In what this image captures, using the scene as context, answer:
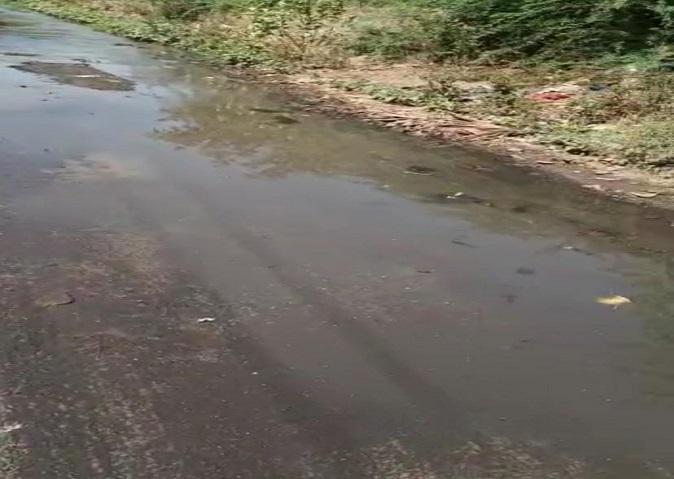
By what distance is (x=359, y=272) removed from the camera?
5941mm

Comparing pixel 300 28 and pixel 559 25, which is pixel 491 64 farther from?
pixel 300 28

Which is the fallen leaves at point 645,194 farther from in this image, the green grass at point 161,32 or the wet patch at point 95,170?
the green grass at point 161,32

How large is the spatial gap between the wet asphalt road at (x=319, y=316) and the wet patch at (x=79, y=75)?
123 inches

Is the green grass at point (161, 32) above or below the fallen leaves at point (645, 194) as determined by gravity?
below

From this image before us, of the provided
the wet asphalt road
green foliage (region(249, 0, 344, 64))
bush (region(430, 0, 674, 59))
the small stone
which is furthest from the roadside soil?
the small stone

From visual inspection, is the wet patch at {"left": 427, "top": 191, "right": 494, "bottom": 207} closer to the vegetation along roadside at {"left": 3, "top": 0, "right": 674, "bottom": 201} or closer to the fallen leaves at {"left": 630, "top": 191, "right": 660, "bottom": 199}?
the fallen leaves at {"left": 630, "top": 191, "right": 660, "bottom": 199}

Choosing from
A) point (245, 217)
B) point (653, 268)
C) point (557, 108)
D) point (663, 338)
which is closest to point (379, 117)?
point (557, 108)

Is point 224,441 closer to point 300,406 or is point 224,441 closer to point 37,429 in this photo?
point 300,406

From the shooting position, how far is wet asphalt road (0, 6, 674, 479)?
3910 mm

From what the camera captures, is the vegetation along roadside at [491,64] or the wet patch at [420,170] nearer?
the wet patch at [420,170]

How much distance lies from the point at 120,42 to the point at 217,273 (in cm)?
1287

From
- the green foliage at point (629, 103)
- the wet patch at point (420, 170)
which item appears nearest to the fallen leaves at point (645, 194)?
the wet patch at point (420, 170)

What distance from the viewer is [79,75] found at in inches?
516

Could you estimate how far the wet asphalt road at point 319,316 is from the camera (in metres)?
3.91
